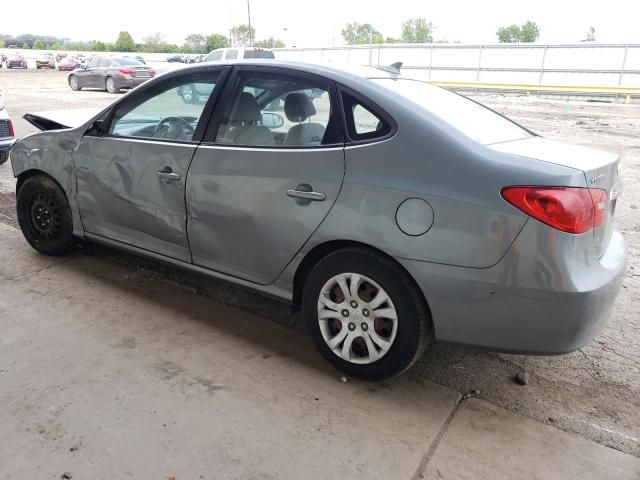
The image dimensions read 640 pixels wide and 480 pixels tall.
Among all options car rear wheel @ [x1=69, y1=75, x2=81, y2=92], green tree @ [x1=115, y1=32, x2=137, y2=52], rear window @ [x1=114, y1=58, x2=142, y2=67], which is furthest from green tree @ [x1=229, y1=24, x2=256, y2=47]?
rear window @ [x1=114, y1=58, x2=142, y2=67]

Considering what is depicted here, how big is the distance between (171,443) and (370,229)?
132 cm

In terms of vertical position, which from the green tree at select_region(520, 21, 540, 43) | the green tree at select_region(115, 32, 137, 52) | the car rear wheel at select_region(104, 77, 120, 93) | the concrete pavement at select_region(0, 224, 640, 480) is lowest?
the concrete pavement at select_region(0, 224, 640, 480)

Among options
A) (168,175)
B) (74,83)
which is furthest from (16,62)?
(168,175)

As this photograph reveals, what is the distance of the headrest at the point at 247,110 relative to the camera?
312 cm

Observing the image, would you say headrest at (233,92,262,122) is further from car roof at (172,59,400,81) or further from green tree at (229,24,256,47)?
green tree at (229,24,256,47)

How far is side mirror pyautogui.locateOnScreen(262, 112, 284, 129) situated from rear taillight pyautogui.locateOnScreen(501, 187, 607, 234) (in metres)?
1.37

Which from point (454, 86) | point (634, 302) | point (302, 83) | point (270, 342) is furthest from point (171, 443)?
point (454, 86)

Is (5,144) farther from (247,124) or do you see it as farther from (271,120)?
(271,120)

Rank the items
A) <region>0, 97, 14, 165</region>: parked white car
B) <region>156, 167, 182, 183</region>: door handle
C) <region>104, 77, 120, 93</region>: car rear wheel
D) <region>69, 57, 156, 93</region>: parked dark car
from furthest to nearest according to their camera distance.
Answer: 1. <region>104, 77, 120, 93</region>: car rear wheel
2. <region>69, 57, 156, 93</region>: parked dark car
3. <region>0, 97, 14, 165</region>: parked white car
4. <region>156, 167, 182, 183</region>: door handle

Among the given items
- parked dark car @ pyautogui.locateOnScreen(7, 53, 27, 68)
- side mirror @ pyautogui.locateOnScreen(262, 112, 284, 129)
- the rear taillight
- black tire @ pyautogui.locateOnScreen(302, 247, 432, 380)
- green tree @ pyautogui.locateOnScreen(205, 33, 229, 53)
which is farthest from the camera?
green tree @ pyautogui.locateOnScreen(205, 33, 229, 53)

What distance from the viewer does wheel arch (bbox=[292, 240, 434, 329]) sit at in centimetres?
251

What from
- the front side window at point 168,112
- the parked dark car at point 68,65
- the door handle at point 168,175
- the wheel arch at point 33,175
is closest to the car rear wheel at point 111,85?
the wheel arch at point 33,175

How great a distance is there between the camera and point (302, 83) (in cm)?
294

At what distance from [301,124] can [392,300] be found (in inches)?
43.4
